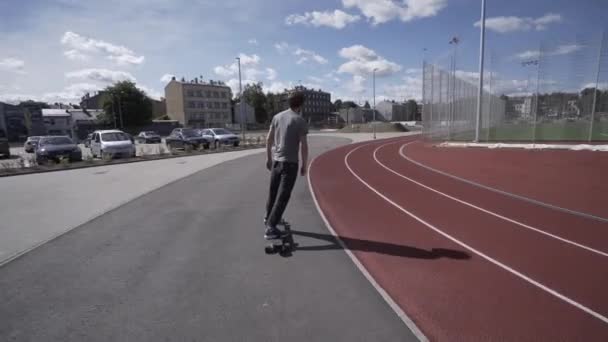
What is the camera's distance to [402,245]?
14.7ft

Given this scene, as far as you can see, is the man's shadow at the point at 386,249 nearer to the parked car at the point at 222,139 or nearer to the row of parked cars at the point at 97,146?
the row of parked cars at the point at 97,146

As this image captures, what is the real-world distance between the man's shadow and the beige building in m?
76.5

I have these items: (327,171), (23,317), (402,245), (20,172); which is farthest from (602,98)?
(20,172)

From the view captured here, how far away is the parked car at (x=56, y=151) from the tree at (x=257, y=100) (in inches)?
3343

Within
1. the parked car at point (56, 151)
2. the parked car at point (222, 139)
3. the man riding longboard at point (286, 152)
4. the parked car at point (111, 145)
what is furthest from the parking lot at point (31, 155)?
the man riding longboard at point (286, 152)

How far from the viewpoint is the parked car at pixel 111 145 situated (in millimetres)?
17078

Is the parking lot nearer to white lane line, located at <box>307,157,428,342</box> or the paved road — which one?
the paved road

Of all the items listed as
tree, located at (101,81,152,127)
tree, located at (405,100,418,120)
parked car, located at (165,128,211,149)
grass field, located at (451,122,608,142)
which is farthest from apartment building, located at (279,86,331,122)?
grass field, located at (451,122,608,142)

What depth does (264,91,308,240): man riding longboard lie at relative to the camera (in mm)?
4398

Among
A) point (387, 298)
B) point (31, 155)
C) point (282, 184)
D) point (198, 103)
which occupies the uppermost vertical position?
point (198, 103)

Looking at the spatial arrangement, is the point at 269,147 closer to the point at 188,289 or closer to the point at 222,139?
the point at 188,289

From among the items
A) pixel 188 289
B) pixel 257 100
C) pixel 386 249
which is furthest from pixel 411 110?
pixel 188 289

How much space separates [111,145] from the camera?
1717cm

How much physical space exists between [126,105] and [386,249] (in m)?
67.0
